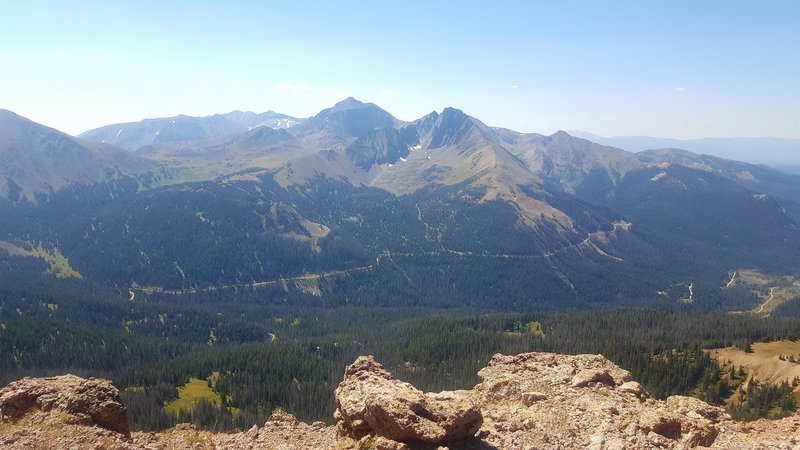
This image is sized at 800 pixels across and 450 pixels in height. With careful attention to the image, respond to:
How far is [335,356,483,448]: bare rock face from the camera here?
24141 mm

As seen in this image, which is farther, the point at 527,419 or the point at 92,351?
the point at 92,351

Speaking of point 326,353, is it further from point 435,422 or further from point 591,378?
point 435,422

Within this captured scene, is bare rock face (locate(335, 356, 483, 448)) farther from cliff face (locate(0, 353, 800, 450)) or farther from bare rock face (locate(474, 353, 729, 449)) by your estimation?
bare rock face (locate(474, 353, 729, 449))

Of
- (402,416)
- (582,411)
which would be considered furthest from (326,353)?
(402,416)

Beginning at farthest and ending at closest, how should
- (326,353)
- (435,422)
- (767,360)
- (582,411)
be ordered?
(326,353), (767,360), (582,411), (435,422)

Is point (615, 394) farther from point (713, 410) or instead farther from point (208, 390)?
point (208, 390)

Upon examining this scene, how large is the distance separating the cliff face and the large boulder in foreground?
59mm

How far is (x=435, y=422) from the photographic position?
81.0 feet


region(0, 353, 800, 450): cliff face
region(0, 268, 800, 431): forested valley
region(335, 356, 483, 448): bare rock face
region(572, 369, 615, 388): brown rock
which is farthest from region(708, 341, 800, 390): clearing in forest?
region(335, 356, 483, 448): bare rock face

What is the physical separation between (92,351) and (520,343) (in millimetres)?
139854

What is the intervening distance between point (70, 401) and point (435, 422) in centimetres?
2170

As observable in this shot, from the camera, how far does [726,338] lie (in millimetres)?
134250

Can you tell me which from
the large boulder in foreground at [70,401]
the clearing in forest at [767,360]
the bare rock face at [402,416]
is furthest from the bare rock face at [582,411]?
the clearing in forest at [767,360]

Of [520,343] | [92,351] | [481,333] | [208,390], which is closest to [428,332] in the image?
[481,333]
